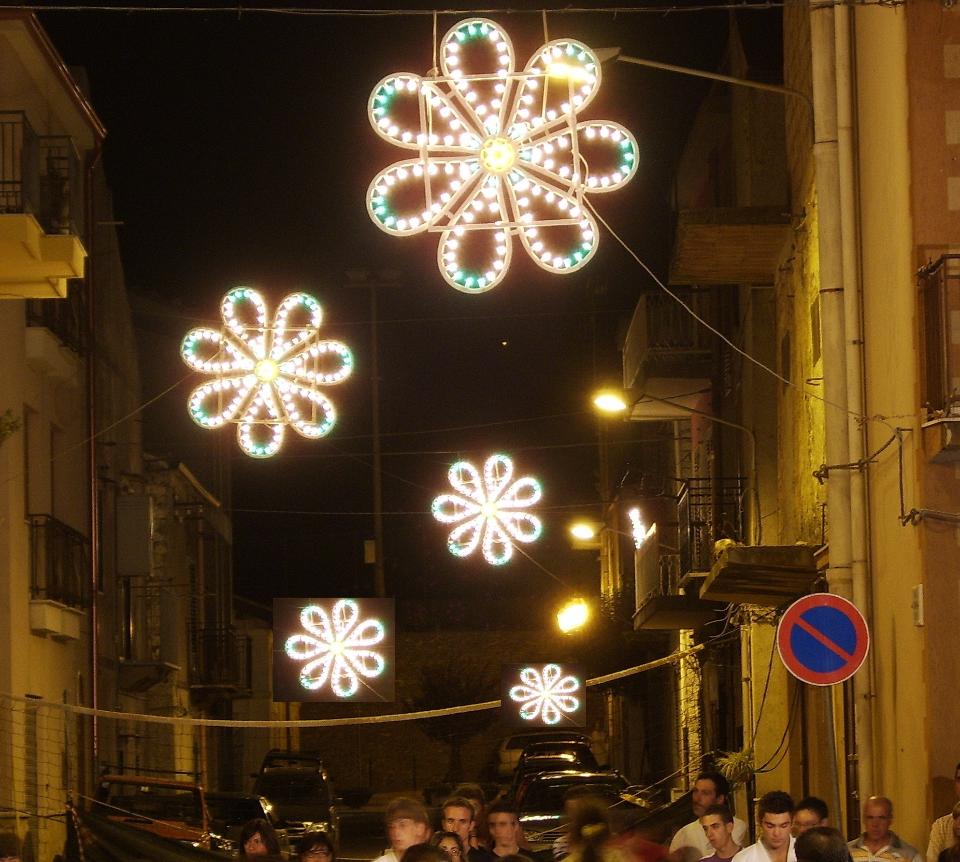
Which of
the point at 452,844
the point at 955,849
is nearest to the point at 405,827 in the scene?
the point at 452,844

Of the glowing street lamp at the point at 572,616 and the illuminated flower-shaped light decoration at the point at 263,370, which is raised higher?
the illuminated flower-shaped light decoration at the point at 263,370

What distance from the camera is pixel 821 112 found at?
51.2ft

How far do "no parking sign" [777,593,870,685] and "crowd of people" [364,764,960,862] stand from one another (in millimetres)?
901

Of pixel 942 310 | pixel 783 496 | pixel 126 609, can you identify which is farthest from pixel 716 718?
pixel 942 310

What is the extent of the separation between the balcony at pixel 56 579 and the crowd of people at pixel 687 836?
468 inches

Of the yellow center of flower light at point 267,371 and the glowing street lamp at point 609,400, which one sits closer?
the yellow center of flower light at point 267,371

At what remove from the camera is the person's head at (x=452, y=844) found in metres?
10.5

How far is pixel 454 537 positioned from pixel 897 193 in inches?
274

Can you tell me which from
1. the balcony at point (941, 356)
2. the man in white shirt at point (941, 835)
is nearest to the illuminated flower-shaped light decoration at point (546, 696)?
the balcony at point (941, 356)

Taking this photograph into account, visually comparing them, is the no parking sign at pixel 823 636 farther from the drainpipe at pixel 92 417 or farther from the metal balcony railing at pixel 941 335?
the drainpipe at pixel 92 417

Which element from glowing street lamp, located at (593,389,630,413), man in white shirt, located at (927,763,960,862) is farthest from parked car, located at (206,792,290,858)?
man in white shirt, located at (927,763,960,862)

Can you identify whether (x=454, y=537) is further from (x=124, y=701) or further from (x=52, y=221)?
(x=124, y=701)

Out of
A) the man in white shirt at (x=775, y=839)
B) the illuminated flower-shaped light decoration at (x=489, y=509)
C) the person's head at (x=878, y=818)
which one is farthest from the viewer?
the illuminated flower-shaped light decoration at (x=489, y=509)

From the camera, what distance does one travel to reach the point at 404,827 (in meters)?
9.44
